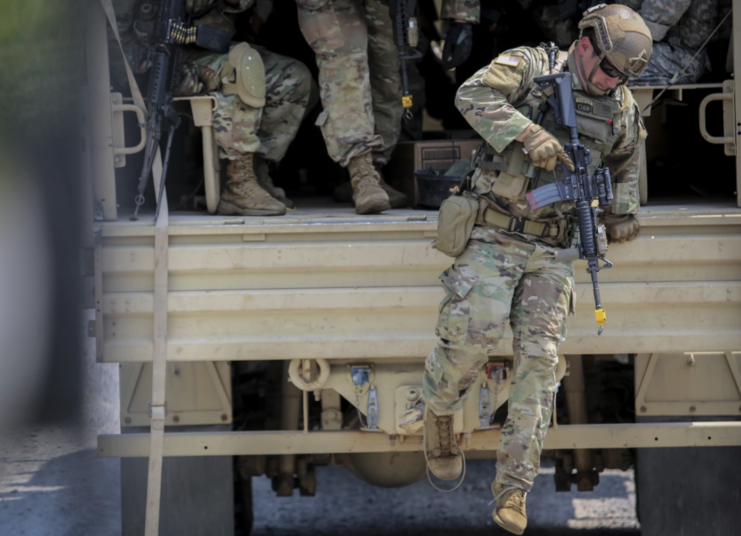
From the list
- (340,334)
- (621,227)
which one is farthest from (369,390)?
(621,227)

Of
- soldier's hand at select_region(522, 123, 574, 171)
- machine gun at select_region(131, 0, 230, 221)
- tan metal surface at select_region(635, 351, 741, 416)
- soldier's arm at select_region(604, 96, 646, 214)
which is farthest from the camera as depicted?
machine gun at select_region(131, 0, 230, 221)

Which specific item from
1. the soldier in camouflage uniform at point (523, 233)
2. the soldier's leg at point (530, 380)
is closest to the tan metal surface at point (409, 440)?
the soldier in camouflage uniform at point (523, 233)

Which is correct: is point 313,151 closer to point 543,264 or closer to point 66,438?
point 543,264

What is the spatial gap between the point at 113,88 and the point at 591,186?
5.58 feet

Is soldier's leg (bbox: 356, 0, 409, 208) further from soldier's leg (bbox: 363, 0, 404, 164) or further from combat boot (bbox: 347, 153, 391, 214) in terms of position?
combat boot (bbox: 347, 153, 391, 214)

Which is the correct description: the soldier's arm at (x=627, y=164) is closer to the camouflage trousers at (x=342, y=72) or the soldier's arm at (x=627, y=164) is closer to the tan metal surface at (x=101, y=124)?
the camouflage trousers at (x=342, y=72)

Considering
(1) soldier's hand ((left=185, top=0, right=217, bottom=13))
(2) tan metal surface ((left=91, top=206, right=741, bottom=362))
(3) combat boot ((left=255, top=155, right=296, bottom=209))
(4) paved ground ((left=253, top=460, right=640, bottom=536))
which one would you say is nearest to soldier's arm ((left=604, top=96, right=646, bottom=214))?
(2) tan metal surface ((left=91, top=206, right=741, bottom=362))

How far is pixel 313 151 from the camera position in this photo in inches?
174

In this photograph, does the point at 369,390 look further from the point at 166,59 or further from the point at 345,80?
the point at 166,59

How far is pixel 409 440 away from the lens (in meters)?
2.69

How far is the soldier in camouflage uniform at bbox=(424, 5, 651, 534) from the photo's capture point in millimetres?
2275

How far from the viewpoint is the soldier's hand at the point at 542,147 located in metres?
2.21

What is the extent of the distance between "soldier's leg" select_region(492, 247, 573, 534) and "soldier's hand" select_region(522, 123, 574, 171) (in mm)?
294

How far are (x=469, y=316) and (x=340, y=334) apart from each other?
1.35 ft
